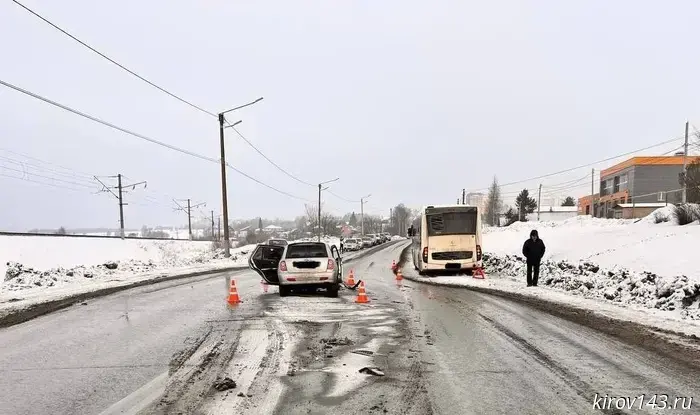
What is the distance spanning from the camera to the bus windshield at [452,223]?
67.7 feet

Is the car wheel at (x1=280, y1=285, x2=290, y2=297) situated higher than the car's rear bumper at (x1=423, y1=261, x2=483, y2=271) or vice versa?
the car wheel at (x1=280, y1=285, x2=290, y2=297)

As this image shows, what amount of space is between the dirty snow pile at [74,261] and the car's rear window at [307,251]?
31.9 feet

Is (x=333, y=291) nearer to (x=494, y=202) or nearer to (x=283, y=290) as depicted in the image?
(x=283, y=290)

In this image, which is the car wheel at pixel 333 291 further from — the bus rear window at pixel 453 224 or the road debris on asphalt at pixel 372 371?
the bus rear window at pixel 453 224

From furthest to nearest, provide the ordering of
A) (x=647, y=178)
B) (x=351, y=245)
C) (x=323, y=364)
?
(x=647, y=178) < (x=351, y=245) < (x=323, y=364)

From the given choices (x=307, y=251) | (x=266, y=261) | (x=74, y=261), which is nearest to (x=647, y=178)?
(x=266, y=261)

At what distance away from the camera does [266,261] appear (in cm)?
1584

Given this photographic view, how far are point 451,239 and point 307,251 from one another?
8.53 m

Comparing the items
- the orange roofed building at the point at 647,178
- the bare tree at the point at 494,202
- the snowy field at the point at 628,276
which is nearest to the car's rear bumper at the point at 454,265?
the snowy field at the point at 628,276

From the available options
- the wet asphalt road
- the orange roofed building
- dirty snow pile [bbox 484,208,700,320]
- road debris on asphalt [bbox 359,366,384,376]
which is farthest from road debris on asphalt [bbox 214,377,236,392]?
the orange roofed building

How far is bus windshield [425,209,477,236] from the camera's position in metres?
20.6

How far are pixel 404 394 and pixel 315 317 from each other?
479 centimetres

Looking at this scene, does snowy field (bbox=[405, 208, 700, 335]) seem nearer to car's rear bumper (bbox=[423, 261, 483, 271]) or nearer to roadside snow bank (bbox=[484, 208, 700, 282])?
roadside snow bank (bbox=[484, 208, 700, 282])

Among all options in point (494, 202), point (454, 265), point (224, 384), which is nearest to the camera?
point (224, 384)
